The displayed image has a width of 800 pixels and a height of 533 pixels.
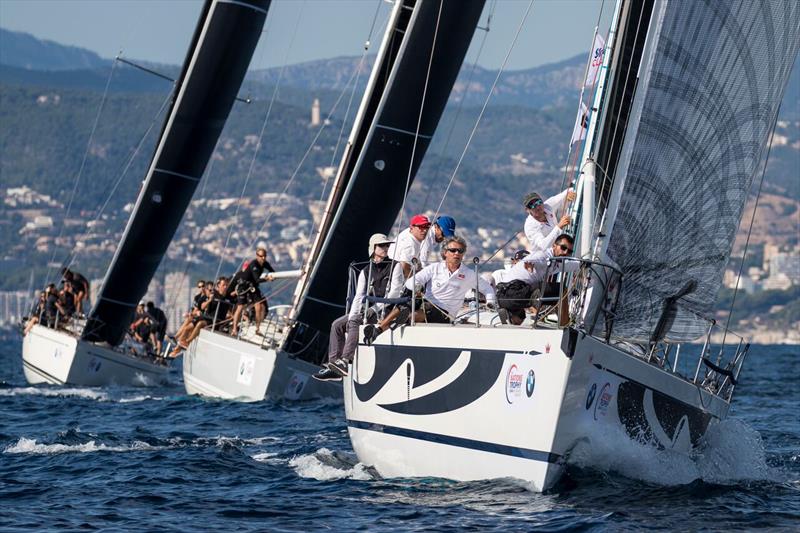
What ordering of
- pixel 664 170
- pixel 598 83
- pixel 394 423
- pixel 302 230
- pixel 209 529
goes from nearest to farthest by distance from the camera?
pixel 209 529, pixel 664 170, pixel 394 423, pixel 598 83, pixel 302 230

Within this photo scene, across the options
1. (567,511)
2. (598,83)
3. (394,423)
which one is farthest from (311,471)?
(598,83)

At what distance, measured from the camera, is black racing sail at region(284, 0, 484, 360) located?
17.2m

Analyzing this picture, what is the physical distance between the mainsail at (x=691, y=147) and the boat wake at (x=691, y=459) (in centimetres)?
79

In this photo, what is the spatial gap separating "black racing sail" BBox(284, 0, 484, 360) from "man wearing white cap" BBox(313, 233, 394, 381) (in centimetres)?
555

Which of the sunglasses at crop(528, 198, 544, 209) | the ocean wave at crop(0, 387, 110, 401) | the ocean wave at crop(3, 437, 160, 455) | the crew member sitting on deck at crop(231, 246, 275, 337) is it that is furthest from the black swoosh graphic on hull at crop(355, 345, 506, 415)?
the ocean wave at crop(0, 387, 110, 401)

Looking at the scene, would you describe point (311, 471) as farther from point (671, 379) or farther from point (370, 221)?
point (370, 221)

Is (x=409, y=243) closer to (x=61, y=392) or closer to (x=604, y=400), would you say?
(x=604, y=400)

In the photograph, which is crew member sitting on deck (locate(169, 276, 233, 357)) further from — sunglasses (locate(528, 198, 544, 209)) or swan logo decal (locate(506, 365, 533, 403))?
swan logo decal (locate(506, 365, 533, 403))

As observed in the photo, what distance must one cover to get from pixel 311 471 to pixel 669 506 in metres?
2.91

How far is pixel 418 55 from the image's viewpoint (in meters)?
17.2

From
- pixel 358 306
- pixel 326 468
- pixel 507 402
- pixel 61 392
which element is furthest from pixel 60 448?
pixel 61 392

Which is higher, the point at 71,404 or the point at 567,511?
the point at 567,511

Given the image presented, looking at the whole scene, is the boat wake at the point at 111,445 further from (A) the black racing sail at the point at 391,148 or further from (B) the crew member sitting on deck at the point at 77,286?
(B) the crew member sitting on deck at the point at 77,286

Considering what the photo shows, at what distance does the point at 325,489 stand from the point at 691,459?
2.58 metres
